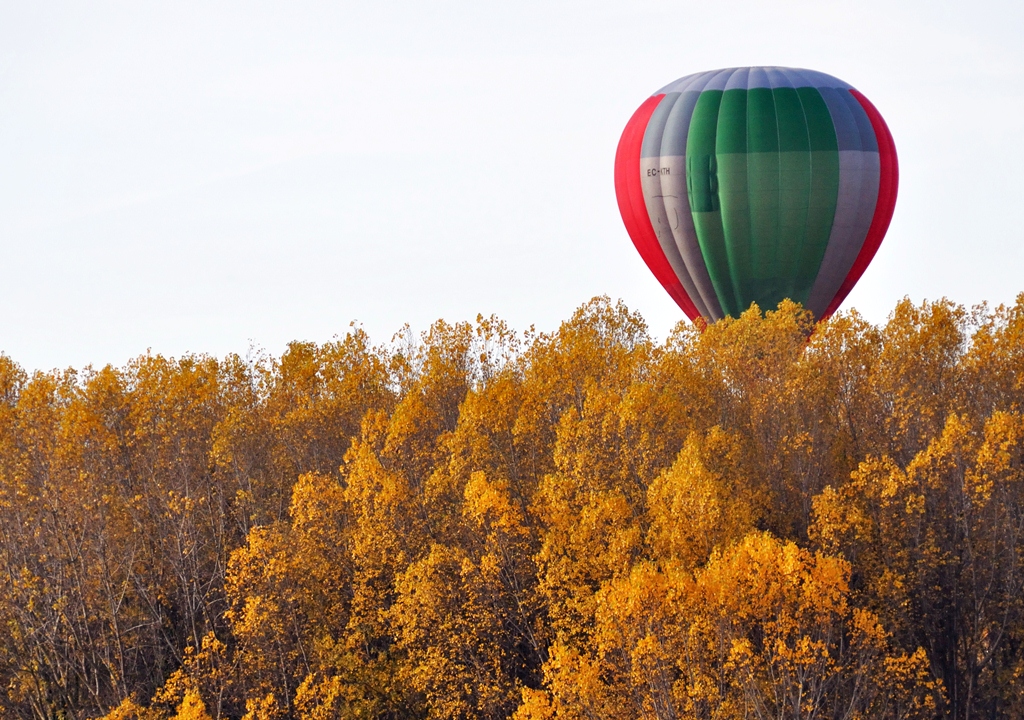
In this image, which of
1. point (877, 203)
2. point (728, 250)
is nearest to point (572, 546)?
point (728, 250)

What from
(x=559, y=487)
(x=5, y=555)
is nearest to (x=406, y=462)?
(x=559, y=487)

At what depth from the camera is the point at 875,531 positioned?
51.7 m

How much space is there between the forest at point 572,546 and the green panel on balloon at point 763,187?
15022 millimetres

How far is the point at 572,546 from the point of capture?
1919 inches

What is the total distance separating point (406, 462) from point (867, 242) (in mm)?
30398

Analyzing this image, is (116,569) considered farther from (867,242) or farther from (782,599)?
(867,242)

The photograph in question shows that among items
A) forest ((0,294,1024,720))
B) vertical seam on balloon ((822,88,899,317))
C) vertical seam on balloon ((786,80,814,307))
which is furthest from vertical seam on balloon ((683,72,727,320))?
forest ((0,294,1024,720))

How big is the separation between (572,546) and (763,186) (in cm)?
3151

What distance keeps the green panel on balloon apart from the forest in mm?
15022

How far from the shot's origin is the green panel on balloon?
75.3 meters

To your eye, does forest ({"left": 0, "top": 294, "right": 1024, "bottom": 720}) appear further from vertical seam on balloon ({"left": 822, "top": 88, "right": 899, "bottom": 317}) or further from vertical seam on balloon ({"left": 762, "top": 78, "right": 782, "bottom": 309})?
vertical seam on balloon ({"left": 822, "top": 88, "right": 899, "bottom": 317})

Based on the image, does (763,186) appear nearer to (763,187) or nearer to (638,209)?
(763,187)

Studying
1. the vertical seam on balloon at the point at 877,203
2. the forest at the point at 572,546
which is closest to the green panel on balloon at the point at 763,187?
the vertical seam on balloon at the point at 877,203

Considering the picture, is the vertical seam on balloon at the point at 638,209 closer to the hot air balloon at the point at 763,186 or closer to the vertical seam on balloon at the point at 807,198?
the hot air balloon at the point at 763,186
